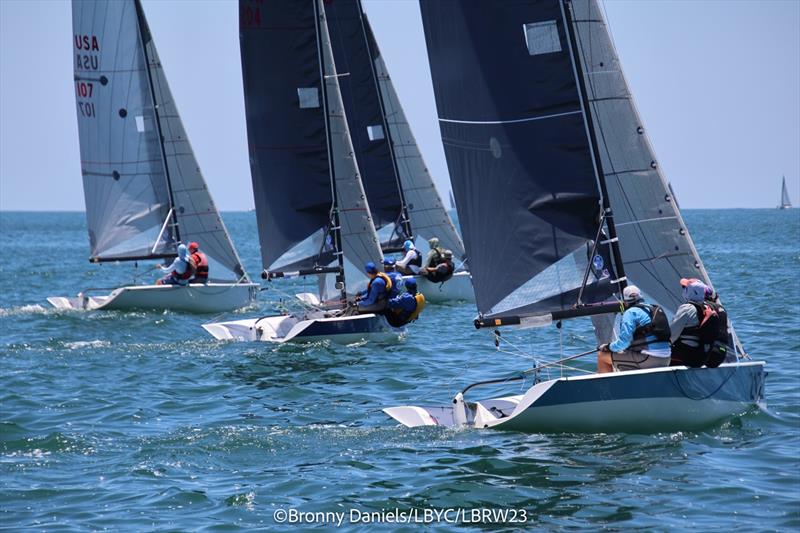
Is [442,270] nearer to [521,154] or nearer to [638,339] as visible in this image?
[521,154]

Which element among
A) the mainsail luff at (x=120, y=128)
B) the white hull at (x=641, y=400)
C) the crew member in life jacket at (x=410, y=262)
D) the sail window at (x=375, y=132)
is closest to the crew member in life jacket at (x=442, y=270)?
the crew member in life jacket at (x=410, y=262)

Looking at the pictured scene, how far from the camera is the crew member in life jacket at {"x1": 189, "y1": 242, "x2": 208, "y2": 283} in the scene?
28.4m

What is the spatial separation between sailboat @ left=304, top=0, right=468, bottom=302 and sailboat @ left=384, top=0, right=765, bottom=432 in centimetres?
1813

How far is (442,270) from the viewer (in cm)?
3025

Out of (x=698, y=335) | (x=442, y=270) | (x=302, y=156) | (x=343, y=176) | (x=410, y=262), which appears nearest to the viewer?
(x=698, y=335)

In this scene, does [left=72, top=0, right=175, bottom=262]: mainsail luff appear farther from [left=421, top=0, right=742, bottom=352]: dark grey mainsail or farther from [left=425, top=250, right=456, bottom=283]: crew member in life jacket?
[left=421, top=0, right=742, bottom=352]: dark grey mainsail

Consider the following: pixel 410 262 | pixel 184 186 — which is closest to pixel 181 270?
pixel 184 186

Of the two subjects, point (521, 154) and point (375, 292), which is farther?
point (375, 292)

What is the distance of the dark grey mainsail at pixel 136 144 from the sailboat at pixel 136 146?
2cm

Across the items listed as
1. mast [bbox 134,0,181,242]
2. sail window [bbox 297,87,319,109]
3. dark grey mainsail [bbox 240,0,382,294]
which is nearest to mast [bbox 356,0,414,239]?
mast [bbox 134,0,181,242]

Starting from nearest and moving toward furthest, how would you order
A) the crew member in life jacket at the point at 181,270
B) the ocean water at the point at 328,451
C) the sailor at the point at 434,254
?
Answer: 1. the ocean water at the point at 328,451
2. the crew member in life jacket at the point at 181,270
3. the sailor at the point at 434,254

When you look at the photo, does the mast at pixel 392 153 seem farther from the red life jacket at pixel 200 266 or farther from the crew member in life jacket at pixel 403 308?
the crew member in life jacket at pixel 403 308

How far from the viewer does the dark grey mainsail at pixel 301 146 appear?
24.5 metres

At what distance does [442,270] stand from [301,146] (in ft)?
21.5
